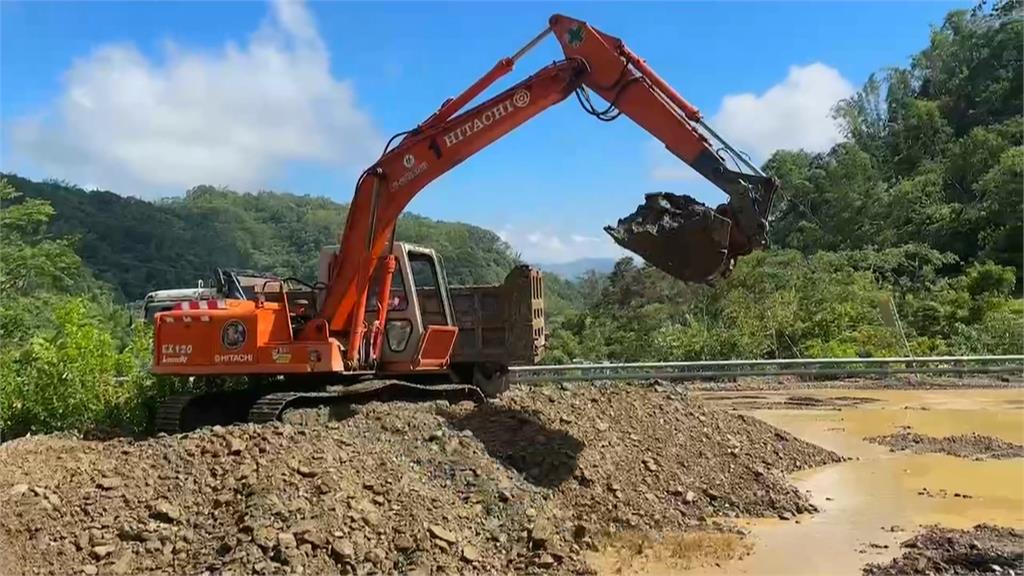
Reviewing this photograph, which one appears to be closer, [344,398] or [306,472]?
[306,472]

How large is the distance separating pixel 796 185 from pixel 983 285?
58.5 ft

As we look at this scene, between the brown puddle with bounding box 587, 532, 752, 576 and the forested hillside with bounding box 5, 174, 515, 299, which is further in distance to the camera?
the forested hillside with bounding box 5, 174, 515, 299

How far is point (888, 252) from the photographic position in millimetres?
29953

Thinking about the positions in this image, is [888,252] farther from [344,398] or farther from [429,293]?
[344,398]

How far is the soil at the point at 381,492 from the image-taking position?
547cm

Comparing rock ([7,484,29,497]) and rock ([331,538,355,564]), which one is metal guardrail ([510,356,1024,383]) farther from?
rock ([331,538,355,564])

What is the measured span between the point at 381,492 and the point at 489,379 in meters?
4.92

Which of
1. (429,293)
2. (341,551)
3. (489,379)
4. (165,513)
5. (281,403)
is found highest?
(429,293)

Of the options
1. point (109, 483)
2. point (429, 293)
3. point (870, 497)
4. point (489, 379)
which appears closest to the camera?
point (109, 483)

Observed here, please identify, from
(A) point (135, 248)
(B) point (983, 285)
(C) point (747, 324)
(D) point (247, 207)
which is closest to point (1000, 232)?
(B) point (983, 285)

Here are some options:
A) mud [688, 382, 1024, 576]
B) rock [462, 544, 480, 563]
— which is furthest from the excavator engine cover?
rock [462, 544, 480, 563]

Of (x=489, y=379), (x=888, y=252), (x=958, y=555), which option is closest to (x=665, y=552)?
(x=958, y=555)

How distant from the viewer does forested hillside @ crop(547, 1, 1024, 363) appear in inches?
797

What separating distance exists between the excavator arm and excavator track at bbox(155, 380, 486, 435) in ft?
1.32
